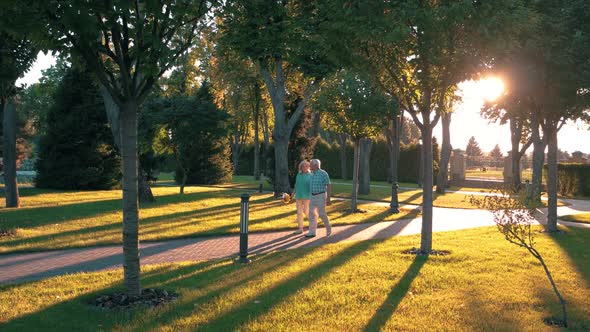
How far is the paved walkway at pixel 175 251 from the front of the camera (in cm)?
769

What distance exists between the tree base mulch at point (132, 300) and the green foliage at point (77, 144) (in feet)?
70.3

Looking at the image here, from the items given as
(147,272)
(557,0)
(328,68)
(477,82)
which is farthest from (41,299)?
(328,68)

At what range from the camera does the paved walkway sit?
7691mm

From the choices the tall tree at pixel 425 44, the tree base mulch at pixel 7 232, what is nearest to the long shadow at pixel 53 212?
the tree base mulch at pixel 7 232

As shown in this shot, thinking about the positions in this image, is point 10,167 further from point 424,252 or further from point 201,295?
point 424,252

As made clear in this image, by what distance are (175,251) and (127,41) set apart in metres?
4.81

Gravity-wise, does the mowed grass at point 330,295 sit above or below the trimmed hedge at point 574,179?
below

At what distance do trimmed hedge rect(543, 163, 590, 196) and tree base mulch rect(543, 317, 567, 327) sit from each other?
2712cm

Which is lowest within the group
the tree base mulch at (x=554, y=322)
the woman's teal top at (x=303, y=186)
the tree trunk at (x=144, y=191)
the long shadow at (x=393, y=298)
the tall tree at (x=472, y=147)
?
the tree base mulch at (x=554, y=322)

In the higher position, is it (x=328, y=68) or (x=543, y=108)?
(x=328, y=68)

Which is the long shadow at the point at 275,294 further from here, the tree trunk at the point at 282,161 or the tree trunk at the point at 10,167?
the tree trunk at the point at 282,161

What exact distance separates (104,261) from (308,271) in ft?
11.2

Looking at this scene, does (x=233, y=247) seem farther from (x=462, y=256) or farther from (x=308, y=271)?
(x=462, y=256)

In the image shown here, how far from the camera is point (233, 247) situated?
1002cm
